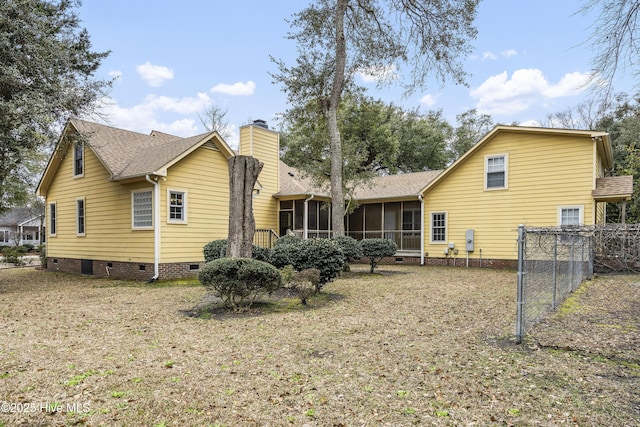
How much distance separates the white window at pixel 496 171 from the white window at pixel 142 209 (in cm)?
1273

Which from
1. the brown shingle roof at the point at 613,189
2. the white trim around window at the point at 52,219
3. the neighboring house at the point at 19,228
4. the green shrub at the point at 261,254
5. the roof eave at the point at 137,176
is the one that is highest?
the roof eave at the point at 137,176

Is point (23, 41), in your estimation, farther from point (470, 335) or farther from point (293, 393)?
point (470, 335)

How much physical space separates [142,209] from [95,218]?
3.11 meters

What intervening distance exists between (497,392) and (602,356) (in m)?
2.12

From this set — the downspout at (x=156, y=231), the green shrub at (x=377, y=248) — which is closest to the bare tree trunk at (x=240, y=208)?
the downspout at (x=156, y=231)

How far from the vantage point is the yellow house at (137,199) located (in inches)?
507

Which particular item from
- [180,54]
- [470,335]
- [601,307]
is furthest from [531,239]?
[180,54]

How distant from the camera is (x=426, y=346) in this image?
A: 5.33m

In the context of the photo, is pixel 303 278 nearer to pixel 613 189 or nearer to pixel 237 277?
pixel 237 277

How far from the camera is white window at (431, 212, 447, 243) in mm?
17484

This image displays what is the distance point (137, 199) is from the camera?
525 inches

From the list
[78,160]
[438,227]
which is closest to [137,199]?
[78,160]

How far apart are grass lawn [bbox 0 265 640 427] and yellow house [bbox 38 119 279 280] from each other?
4568 mm

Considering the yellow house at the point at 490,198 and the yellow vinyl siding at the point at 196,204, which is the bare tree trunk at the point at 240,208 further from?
the yellow house at the point at 490,198
